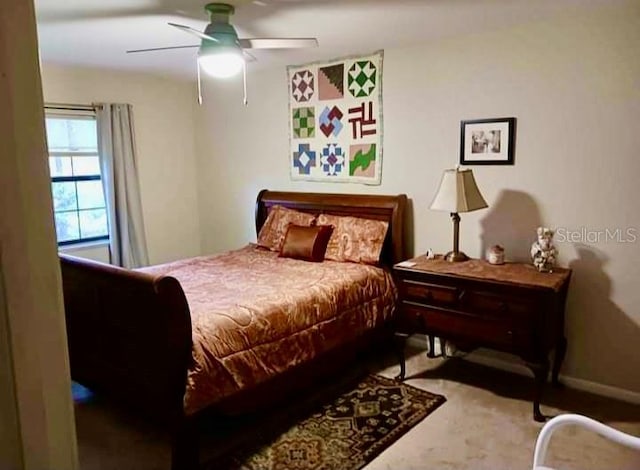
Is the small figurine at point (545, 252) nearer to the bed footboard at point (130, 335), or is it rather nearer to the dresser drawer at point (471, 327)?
the dresser drawer at point (471, 327)

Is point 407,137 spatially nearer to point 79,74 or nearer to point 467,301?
point 467,301

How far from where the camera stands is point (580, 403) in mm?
2926

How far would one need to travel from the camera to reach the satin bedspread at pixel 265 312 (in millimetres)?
2342

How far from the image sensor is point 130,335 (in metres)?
2.37

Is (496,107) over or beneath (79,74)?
beneath

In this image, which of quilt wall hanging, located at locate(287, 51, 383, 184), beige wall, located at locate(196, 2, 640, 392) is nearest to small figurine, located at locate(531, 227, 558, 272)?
beige wall, located at locate(196, 2, 640, 392)

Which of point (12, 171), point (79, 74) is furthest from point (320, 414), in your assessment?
point (79, 74)

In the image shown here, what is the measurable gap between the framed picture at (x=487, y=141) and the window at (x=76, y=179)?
3227 millimetres

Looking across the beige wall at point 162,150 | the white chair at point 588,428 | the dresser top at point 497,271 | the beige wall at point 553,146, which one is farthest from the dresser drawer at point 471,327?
the beige wall at point 162,150

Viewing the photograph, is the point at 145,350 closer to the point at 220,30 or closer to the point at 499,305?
the point at 220,30

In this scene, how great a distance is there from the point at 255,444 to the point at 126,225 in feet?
9.33

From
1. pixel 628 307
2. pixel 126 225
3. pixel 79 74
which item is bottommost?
pixel 628 307

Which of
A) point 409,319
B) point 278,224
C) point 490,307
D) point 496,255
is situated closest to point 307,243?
point 278,224

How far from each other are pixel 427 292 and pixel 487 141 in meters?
1.09
